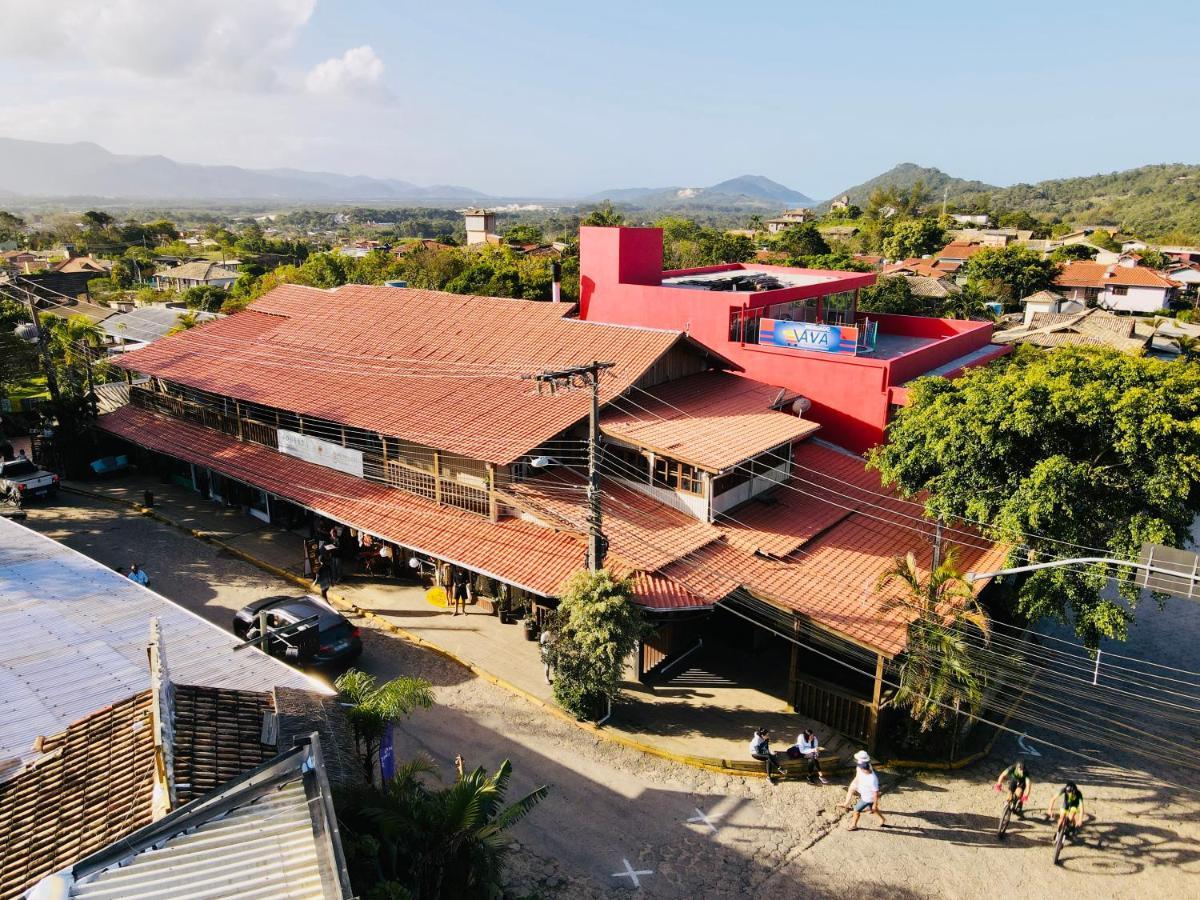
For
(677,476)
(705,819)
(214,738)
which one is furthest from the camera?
(677,476)

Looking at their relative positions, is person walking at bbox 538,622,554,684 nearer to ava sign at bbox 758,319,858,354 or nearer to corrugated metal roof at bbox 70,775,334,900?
corrugated metal roof at bbox 70,775,334,900

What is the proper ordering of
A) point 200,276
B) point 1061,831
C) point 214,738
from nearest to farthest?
point 214,738 → point 1061,831 → point 200,276

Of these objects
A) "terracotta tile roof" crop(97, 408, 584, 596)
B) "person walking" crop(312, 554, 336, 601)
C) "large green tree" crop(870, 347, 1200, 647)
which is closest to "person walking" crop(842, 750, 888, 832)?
"large green tree" crop(870, 347, 1200, 647)

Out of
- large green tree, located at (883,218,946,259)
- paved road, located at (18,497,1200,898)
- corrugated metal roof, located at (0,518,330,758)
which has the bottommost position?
paved road, located at (18,497,1200,898)

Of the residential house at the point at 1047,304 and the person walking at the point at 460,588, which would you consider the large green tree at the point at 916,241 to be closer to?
the residential house at the point at 1047,304

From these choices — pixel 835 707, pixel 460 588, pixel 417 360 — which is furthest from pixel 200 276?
pixel 835 707

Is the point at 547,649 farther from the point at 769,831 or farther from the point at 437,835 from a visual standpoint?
the point at 437,835
